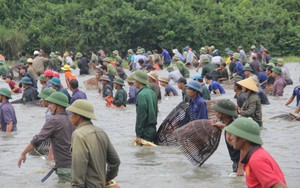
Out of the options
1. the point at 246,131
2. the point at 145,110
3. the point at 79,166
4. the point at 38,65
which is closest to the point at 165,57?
the point at 38,65

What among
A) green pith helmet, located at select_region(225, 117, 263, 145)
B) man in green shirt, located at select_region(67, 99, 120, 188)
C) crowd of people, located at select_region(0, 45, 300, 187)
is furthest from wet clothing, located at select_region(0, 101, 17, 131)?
green pith helmet, located at select_region(225, 117, 263, 145)

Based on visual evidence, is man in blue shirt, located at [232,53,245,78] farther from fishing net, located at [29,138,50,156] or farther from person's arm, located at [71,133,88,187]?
person's arm, located at [71,133,88,187]

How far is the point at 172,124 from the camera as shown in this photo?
1252 cm

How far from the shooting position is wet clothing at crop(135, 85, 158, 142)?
1184cm

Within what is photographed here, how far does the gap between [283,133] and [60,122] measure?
812 centimetres

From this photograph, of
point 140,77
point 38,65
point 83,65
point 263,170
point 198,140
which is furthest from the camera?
point 83,65

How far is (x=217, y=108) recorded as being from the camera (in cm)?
934

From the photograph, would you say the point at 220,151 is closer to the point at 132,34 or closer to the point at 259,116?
the point at 259,116

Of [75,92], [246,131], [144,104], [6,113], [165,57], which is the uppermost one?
[246,131]

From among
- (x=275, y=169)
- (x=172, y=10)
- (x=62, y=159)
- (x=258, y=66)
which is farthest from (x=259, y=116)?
(x=172, y=10)

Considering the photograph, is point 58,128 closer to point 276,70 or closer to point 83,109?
point 83,109

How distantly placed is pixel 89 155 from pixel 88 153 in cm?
3

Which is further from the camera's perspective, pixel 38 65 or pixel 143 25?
pixel 143 25

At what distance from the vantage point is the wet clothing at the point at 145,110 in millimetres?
11844
